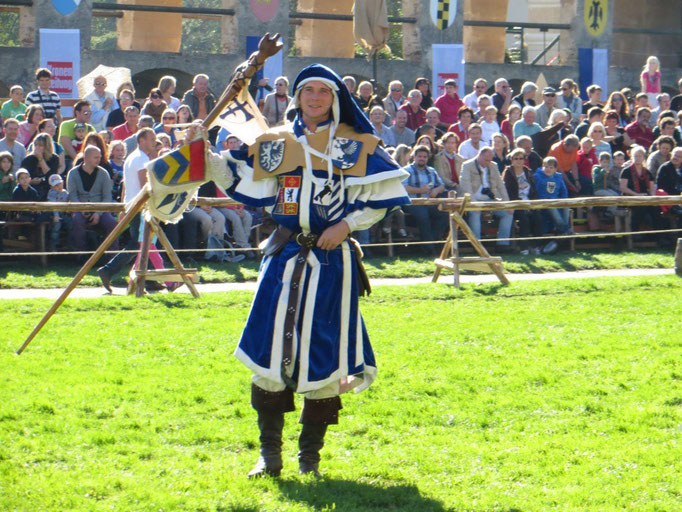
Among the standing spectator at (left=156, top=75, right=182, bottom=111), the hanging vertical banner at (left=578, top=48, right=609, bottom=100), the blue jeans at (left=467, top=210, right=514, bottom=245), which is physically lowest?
the blue jeans at (left=467, top=210, right=514, bottom=245)

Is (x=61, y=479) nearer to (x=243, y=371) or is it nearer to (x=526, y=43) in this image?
(x=243, y=371)

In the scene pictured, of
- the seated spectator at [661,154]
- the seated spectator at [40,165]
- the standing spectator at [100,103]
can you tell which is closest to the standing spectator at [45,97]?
the standing spectator at [100,103]

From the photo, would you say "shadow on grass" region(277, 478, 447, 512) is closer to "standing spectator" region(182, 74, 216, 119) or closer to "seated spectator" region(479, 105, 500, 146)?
"standing spectator" region(182, 74, 216, 119)

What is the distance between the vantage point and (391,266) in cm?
1351

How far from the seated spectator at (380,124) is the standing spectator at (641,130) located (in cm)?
430

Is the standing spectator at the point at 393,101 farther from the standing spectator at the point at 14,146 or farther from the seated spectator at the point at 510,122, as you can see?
the standing spectator at the point at 14,146

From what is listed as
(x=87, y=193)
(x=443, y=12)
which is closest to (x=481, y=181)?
(x=87, y=193)

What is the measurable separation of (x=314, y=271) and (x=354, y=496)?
1.13m

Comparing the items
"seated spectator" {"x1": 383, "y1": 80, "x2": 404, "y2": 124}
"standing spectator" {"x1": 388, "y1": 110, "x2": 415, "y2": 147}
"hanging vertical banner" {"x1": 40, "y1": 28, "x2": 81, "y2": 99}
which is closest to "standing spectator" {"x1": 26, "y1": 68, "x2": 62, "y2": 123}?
"hanging vertical banner" {"x1": 40, "y1": 28, "x2": 81, "y2": 99}

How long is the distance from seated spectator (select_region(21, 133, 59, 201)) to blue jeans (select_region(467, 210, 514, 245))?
5.42 m

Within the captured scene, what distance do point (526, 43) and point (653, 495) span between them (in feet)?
87.7

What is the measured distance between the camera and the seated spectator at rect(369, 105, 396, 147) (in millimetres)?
14891

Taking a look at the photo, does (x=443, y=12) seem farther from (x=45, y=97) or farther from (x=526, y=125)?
(x=45, y=97)

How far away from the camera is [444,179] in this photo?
14.7 meters
